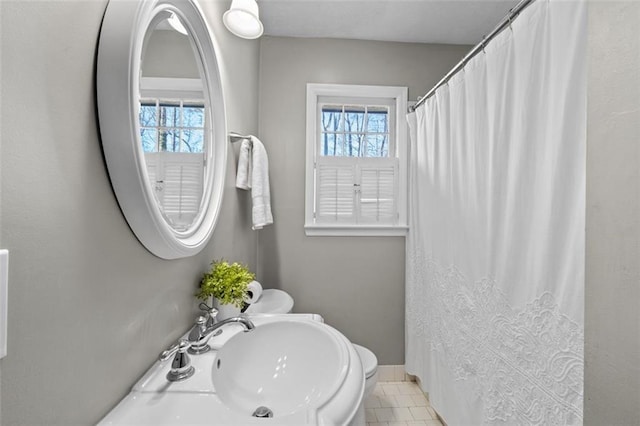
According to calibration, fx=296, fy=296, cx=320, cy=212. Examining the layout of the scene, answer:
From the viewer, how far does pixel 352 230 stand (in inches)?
84.4

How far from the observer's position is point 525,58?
3.26ft

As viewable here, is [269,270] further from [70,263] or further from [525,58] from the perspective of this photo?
[525,58]

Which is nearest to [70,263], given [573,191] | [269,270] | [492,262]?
[573,191]

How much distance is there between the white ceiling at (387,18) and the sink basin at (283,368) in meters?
1.84

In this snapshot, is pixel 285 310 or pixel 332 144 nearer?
pixel 285 310

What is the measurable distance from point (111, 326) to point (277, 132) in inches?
68.4

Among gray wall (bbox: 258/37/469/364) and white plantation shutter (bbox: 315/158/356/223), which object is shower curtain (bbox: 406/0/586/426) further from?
white plantation shutter (bbox: 315/158/356/223)

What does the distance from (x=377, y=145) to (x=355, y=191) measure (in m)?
0.40

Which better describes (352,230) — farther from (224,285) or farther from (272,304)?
(224,285)

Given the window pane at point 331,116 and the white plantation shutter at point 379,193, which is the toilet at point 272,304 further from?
the window pane at point 331,116

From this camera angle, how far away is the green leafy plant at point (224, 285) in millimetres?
1031

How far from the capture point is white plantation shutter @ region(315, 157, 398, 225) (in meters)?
2.15

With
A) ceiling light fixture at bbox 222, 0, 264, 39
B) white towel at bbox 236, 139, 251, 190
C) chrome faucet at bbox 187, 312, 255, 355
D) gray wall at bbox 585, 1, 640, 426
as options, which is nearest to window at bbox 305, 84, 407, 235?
white towel at bbox 236, 139, 251, 190

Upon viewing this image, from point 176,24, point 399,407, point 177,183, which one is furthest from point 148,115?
point 399,407
